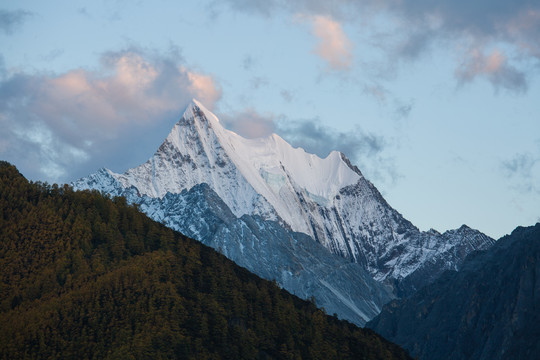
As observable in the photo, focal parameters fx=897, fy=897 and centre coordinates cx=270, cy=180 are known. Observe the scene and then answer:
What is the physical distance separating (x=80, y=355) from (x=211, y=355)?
2856 centimetres

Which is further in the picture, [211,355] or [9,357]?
[211,355]

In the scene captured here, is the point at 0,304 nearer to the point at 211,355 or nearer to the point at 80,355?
the point at 80,355

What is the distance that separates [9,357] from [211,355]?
42.4 meters

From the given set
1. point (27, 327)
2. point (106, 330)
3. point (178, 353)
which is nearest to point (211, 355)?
point (178, 353)

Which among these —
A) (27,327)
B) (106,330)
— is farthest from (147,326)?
(27,327)

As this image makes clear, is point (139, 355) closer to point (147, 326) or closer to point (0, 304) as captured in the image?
point (147, 326)

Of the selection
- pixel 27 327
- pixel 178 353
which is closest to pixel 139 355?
pixel 178 353

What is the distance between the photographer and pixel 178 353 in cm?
19350

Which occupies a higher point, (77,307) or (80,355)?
(77,307)

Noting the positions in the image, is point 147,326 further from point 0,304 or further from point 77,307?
point 0,304

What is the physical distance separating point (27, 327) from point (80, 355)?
1326 cm

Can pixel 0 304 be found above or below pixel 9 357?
above

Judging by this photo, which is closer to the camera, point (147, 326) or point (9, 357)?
point (9, 357)

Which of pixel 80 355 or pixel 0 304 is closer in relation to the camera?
pixel 80 355
